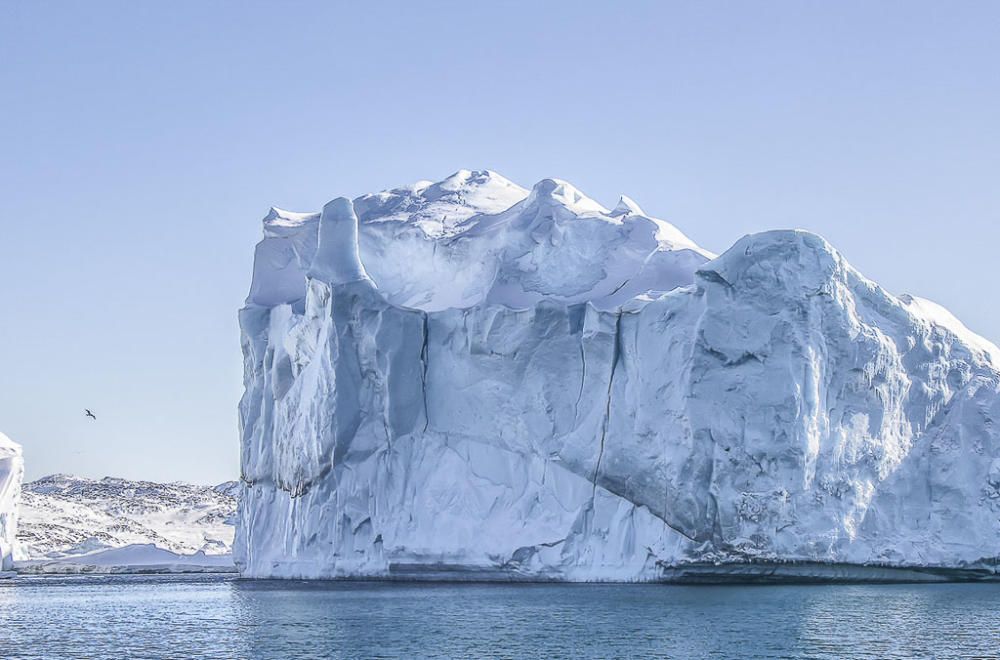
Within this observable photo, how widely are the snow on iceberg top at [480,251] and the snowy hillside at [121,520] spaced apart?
22.5m

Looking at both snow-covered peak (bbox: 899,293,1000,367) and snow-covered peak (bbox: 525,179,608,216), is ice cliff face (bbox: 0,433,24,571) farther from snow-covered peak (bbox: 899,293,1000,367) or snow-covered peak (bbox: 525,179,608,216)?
snow-covered peak (bbox: 899,293,1000,367)

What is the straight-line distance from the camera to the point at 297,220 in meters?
38.1

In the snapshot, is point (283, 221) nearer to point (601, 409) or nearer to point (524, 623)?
point (601, 409)

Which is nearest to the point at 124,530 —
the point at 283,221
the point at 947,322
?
the point at 283,221

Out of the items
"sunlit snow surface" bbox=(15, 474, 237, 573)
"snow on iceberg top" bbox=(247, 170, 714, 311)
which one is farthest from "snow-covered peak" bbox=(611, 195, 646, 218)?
"sunlit snow surface" bbox=(15, 474, 237, 573)

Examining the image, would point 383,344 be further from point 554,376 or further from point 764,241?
point 764,241

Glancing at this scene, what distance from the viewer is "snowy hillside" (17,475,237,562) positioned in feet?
190

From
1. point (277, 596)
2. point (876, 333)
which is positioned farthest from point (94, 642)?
point (876, 333)

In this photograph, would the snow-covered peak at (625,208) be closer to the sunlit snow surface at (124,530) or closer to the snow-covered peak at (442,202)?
the snow-covered peak at (442,202)

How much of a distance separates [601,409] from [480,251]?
6420mm

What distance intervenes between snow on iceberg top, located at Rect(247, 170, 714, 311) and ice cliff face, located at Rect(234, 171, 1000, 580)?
0.24 ft

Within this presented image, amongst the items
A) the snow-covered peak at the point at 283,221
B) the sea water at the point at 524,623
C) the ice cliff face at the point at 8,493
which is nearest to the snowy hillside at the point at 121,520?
Result: the ice cliff face at the point at 8,493

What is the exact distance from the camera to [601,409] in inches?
1197

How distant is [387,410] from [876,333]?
11.3 meters
